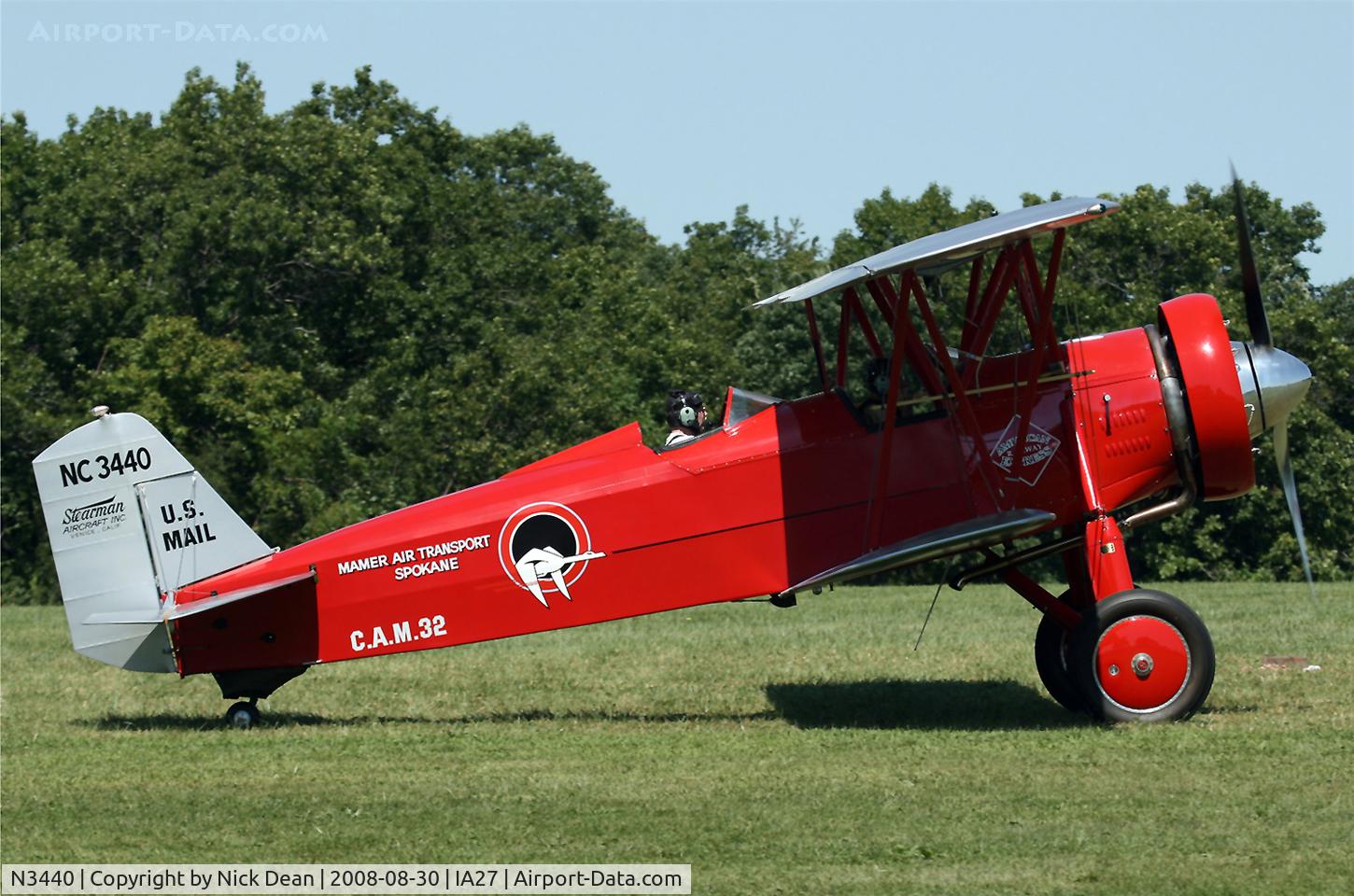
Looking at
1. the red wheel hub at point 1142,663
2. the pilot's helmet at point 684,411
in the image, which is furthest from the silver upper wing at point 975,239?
the red wheel hub at point 1142,663

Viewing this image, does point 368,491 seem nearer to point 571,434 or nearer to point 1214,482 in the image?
point 571,434

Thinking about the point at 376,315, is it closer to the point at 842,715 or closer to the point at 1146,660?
the point at 842,715

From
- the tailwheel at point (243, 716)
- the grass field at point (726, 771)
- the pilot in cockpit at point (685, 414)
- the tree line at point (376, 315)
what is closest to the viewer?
the grass field at point (726, 771)

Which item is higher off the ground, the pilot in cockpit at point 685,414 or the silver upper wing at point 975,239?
the silver upper wing at point 975,239

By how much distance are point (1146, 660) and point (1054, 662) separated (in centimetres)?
141

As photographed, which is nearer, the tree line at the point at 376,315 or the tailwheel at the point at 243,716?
the tailwheel at the point at 243,716

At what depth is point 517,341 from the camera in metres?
38.6

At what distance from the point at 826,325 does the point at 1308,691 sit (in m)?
27.3

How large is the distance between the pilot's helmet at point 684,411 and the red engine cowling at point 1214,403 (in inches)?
132

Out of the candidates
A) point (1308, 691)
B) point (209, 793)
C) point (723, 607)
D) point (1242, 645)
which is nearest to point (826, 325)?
point (723, 607)

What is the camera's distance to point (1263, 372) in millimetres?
10414

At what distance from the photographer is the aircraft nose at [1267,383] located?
10352 millimetres

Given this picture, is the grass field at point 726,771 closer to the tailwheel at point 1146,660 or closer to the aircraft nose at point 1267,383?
the tailwheel at point 1146,660

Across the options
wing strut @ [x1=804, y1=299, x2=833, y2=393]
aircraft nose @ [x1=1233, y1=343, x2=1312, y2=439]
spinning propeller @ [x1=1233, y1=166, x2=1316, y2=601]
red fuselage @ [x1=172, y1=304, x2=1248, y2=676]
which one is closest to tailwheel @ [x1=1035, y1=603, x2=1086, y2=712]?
red fuselage @ [x1=172, y1=304, x2=1248, y2=676]
